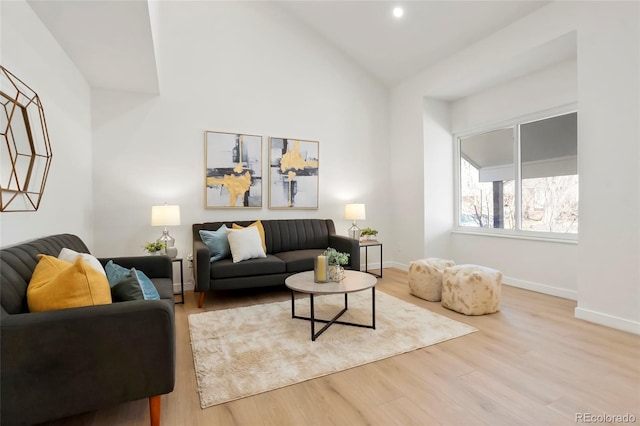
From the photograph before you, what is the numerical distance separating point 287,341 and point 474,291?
1.84 metres

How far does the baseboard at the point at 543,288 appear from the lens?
11.8 ft

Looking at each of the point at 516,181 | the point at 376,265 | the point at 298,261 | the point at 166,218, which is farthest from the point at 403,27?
the point at 166,218

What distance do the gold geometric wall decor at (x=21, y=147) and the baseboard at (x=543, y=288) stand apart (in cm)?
497

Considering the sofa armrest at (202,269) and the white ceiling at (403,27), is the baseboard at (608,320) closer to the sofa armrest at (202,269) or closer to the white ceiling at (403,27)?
the white ceiling at (403,27)

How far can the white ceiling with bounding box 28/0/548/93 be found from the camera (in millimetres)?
2383

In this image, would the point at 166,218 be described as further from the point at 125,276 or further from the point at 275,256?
the point at 125,276

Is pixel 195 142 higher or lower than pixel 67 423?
higher

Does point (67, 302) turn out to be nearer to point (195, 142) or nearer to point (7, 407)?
point (7, 407)

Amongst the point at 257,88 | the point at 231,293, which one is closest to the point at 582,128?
the point at 257,88

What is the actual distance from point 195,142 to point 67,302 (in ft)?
9.93

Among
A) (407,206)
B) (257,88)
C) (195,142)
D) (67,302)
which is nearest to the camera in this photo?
(67,302)

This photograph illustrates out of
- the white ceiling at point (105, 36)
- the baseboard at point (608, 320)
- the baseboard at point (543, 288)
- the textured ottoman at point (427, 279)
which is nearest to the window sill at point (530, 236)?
the baseboard at point (543, 288)

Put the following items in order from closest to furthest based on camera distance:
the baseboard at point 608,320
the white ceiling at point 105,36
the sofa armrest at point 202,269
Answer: the white ceiling at point 105,36 < the baseboard at point 608,320 < the sofa armrest at point 202,269

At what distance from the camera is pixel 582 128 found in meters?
2.97
